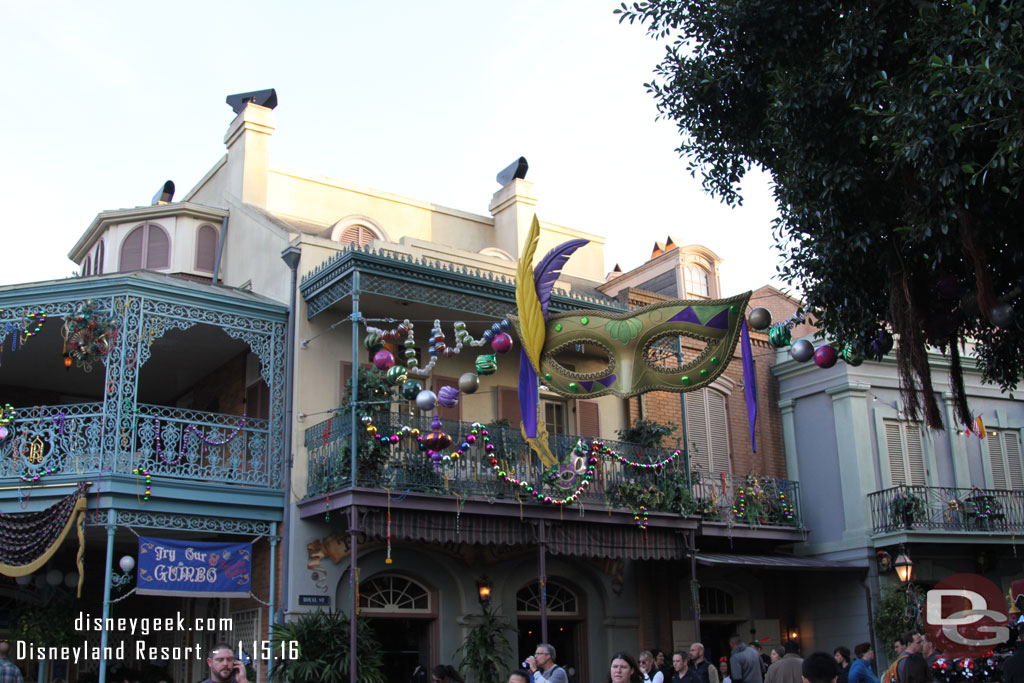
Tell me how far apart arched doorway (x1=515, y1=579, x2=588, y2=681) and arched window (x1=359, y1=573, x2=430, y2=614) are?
1799 mm

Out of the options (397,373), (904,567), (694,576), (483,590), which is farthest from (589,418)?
(904,567)

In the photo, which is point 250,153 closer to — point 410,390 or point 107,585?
point 410,390

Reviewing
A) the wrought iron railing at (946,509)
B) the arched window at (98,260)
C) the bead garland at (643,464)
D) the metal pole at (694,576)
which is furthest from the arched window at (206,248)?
the wrought iron railing at (946,509)

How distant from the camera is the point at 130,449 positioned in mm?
14758

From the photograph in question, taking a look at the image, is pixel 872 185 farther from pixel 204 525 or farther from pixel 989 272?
pixel 204 525

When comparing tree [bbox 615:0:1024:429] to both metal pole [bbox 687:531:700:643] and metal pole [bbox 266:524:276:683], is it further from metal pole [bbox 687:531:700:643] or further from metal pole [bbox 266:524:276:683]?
metal pole [bbox 266:524:276:683]

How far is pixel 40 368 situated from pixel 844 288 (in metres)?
13.0

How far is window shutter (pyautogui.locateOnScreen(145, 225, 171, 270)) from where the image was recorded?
18969mm

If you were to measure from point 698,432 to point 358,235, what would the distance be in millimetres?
7290

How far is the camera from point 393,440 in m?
15.4

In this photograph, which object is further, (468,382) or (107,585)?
(468,382)

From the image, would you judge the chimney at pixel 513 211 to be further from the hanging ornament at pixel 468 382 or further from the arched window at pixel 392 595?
the arched window at pixel 392 595

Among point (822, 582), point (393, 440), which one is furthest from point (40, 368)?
point (822, 582)

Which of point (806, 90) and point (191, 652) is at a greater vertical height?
point (806, 90)
